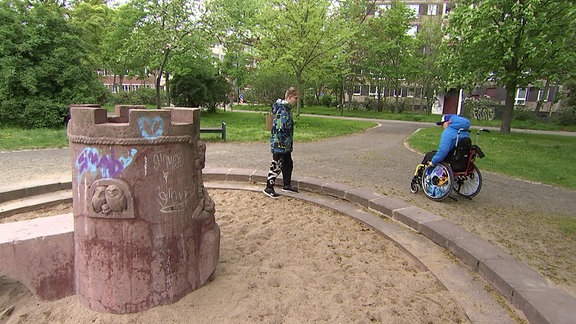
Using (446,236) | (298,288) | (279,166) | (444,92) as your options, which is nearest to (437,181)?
(446,236)

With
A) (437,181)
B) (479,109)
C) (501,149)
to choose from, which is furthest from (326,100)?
(437,181)

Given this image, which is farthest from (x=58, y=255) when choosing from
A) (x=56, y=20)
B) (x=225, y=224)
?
(x=56, y=20)

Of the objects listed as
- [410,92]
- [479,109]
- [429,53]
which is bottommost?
[479,109]

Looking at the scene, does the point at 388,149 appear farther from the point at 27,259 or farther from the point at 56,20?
the point at 56,20

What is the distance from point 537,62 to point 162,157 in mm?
16216

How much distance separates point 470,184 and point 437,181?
69cm

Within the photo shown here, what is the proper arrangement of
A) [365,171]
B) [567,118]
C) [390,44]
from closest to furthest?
1. [365,171]
2. [567,118]
3. [390,44]

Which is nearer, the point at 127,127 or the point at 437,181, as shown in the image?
the point at 127,127

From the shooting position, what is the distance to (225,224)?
4730 mm

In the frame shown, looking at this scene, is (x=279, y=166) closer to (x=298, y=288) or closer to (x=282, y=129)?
(x=282, y=129)

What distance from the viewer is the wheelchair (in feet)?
17.7

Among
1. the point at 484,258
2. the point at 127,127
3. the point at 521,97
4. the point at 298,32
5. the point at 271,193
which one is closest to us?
the point at 127,127

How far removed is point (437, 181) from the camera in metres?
5.63

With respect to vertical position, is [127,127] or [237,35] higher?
[237,35]
